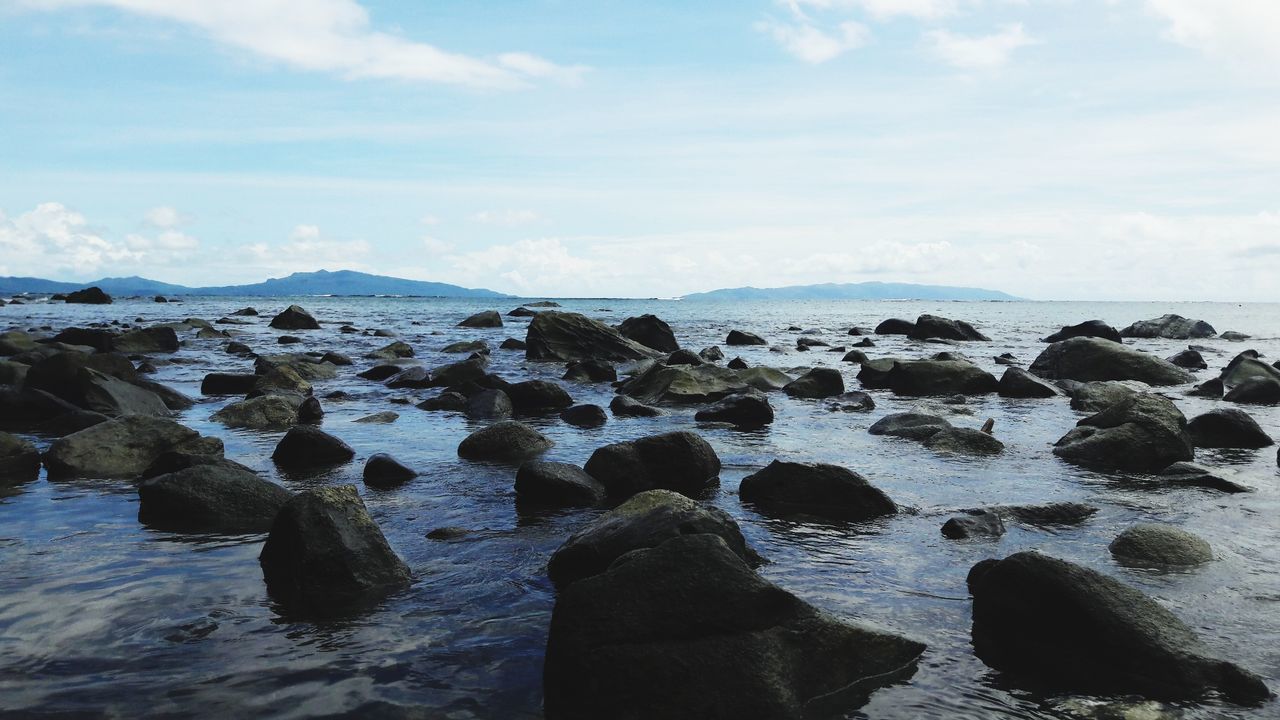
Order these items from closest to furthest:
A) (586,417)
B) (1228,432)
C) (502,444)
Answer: (502,444)
(1228,432)
(586,417)

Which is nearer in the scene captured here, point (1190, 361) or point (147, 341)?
point (1190, 361)

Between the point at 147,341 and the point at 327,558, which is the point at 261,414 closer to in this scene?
the point at 327,558

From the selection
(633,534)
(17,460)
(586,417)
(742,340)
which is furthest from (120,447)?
(742,340)

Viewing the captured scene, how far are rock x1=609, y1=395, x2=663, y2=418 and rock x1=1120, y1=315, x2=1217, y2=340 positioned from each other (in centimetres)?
4011

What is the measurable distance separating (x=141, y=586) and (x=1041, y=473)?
888 centimetres

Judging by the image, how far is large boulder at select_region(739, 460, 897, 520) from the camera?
782 cm

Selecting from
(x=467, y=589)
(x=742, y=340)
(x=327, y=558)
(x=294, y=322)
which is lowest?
(x=467, y=589)

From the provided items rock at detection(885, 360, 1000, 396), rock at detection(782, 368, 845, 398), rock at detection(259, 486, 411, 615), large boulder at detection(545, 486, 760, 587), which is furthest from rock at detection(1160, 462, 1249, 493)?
rock at detection(885, 360, 1000, 396)

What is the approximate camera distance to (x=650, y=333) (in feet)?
97.2

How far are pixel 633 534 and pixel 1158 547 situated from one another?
4053 mm

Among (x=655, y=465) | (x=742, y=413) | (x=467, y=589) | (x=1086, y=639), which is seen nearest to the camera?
(x=1086, y=639)

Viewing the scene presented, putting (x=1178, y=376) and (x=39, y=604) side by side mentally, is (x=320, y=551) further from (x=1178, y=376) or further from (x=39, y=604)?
(x=1178, y=376)

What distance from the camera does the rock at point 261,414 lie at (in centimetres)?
1256

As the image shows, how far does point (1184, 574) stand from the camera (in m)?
6.10
